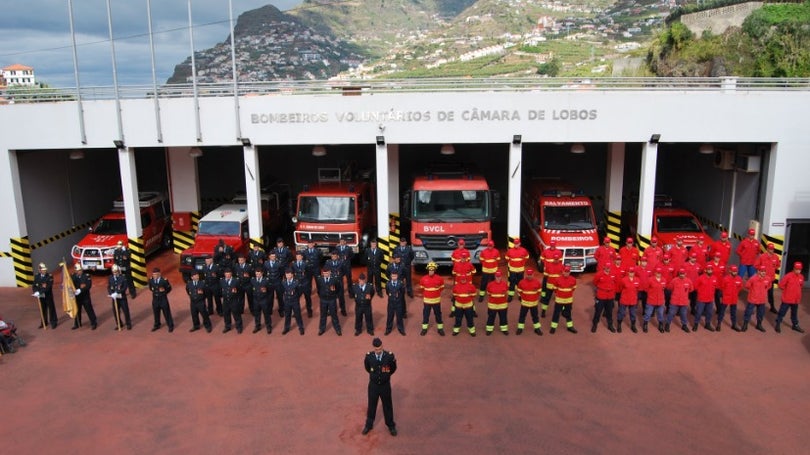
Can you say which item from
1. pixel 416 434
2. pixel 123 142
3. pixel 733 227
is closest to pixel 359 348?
pixel 416 434

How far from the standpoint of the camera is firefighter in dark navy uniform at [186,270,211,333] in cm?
1136

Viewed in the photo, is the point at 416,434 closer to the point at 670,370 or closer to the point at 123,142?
the point at 670,370

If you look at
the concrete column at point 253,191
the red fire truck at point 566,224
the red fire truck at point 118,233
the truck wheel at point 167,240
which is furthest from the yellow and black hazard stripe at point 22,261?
the red fire truck at point 566,224

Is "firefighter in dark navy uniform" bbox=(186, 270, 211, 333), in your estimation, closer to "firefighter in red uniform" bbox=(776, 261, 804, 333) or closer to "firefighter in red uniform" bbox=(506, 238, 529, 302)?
"firefighter in red uniform" bbox=(506, 238, 529, 302)

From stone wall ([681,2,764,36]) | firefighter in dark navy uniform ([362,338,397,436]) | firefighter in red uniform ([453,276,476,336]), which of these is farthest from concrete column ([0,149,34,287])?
stone wall ([681,2,764,36])

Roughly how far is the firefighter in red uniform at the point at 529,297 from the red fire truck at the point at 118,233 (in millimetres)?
10622

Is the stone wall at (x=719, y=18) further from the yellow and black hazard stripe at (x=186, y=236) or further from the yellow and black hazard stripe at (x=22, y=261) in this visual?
the yellow and black hazard stripe at (x=22, y=261)

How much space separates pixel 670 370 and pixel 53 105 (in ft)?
48.0

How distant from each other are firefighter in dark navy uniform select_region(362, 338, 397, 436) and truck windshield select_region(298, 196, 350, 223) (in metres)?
8.17

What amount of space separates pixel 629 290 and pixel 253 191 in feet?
29.2

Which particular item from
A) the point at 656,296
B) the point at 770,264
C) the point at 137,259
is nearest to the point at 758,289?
the point at 770,264

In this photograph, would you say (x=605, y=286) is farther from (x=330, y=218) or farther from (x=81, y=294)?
(x=81, y=294)

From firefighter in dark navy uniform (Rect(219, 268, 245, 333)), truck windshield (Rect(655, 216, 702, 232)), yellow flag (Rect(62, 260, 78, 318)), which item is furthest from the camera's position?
truck windshield (Rect(655, 216, 702, 232))

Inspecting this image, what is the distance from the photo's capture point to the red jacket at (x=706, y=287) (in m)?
10.9
